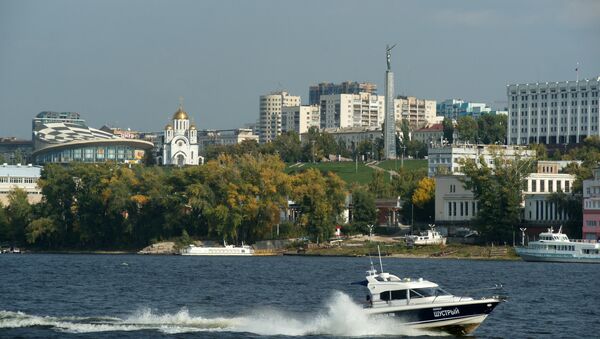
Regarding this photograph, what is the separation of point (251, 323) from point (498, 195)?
7184 centimetres

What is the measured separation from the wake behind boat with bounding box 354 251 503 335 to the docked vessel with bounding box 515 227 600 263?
62209 mm

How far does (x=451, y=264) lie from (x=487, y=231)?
57.9 ft

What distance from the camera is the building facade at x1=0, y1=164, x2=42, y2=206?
17262 centimetres

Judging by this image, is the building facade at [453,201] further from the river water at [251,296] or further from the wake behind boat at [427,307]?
the wake behind boat at [427,307]

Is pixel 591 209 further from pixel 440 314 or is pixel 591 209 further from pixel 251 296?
pixel 440 314

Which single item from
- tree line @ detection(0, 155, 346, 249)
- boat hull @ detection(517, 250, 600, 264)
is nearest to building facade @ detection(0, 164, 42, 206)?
tree line @ detection(0, 155, 346, 249)

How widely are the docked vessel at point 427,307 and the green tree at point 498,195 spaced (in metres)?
71.7

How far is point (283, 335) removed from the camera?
50.8 metres

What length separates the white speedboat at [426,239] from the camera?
122m

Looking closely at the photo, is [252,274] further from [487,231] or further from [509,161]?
[509,161]

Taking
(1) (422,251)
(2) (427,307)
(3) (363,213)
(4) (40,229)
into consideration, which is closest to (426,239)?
(1) (422,251)

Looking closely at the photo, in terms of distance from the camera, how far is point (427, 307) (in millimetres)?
49562

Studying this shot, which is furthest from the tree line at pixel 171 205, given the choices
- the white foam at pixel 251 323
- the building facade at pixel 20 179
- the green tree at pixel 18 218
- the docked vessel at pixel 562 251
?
the white foam at pixel 251 323

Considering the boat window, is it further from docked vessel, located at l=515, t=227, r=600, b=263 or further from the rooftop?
the rooftop
